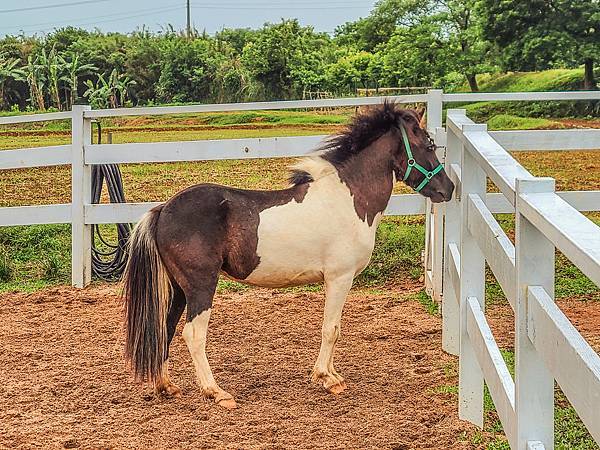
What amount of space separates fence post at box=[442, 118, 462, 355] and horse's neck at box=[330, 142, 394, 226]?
1.30 feet

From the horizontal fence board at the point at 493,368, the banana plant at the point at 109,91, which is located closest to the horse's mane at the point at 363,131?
the horizontal fence board at the point at 493,368

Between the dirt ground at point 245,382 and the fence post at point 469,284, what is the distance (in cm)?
11

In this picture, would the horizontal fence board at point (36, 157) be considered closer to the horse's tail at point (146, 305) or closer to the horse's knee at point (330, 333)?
the horse's tail at point (146, 305)

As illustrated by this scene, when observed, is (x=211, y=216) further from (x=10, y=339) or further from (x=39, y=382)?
(x=10, y=339)

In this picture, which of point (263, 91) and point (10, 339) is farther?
point (263, 91)

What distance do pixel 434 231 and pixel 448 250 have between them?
171 centimetres

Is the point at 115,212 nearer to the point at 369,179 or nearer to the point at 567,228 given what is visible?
the point at 369,179

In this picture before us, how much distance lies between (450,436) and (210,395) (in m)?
1.30

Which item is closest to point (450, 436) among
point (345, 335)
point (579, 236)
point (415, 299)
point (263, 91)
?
point (345, 335)

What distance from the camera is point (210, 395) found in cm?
479

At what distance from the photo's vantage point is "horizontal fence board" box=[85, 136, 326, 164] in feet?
25.5

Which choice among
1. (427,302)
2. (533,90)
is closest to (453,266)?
(427,302)

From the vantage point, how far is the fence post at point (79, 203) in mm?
8023

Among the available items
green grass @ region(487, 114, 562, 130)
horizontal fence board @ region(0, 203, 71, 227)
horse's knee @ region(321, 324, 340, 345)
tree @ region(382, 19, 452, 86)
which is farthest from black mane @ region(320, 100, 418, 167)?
tree @ region(382, 19, 452, 86)
